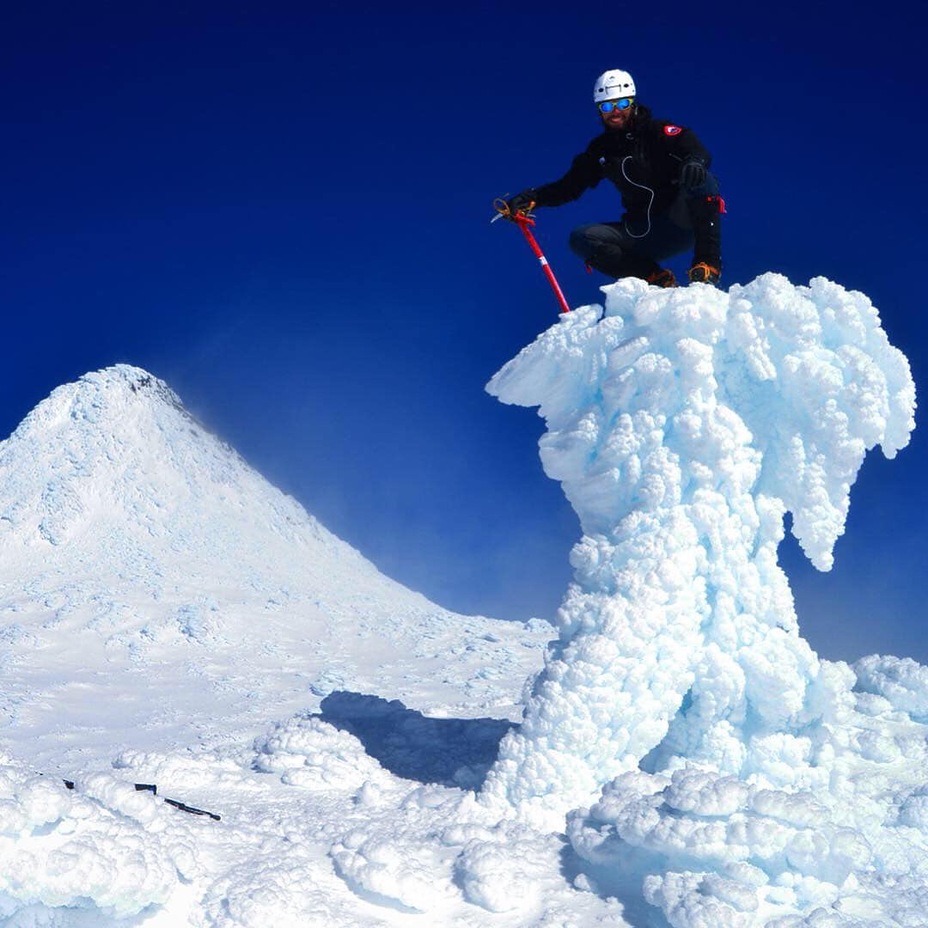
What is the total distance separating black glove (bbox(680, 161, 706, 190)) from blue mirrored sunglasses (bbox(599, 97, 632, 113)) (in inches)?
38.7

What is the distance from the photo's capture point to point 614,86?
29.5 feet

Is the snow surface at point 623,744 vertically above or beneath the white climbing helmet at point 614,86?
beneath

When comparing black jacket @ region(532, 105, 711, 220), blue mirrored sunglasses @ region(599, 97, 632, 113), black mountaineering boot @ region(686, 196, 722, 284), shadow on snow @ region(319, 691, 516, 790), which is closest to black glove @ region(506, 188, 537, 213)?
black jacket @ region(532, 105, 711, 220)

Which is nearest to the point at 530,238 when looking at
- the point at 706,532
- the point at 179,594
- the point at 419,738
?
the point at 706,532

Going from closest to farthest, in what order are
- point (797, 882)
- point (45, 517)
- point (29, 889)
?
1. point (29, 889)
2. point (797, 882)
3. point (45, 517)

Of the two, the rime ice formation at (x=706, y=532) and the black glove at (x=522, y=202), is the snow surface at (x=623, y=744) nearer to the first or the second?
the rime ice formation at (x=706, y=532)

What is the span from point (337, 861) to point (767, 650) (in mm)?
4091

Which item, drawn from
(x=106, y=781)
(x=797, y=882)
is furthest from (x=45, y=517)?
(x=797, y=882)

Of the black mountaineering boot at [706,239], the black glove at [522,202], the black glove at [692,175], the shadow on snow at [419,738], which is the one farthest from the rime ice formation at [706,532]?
the shadow on snow at [419,738]

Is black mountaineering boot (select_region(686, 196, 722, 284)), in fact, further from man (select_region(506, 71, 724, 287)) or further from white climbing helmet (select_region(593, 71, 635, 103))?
white climbing helmet (select_region(593, 71, 635, 103))

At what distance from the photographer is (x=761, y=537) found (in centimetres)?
893

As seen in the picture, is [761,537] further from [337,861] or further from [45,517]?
[45,517]

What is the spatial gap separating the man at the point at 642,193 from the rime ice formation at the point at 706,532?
0.65 metres

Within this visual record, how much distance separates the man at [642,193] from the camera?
8.86 metres
